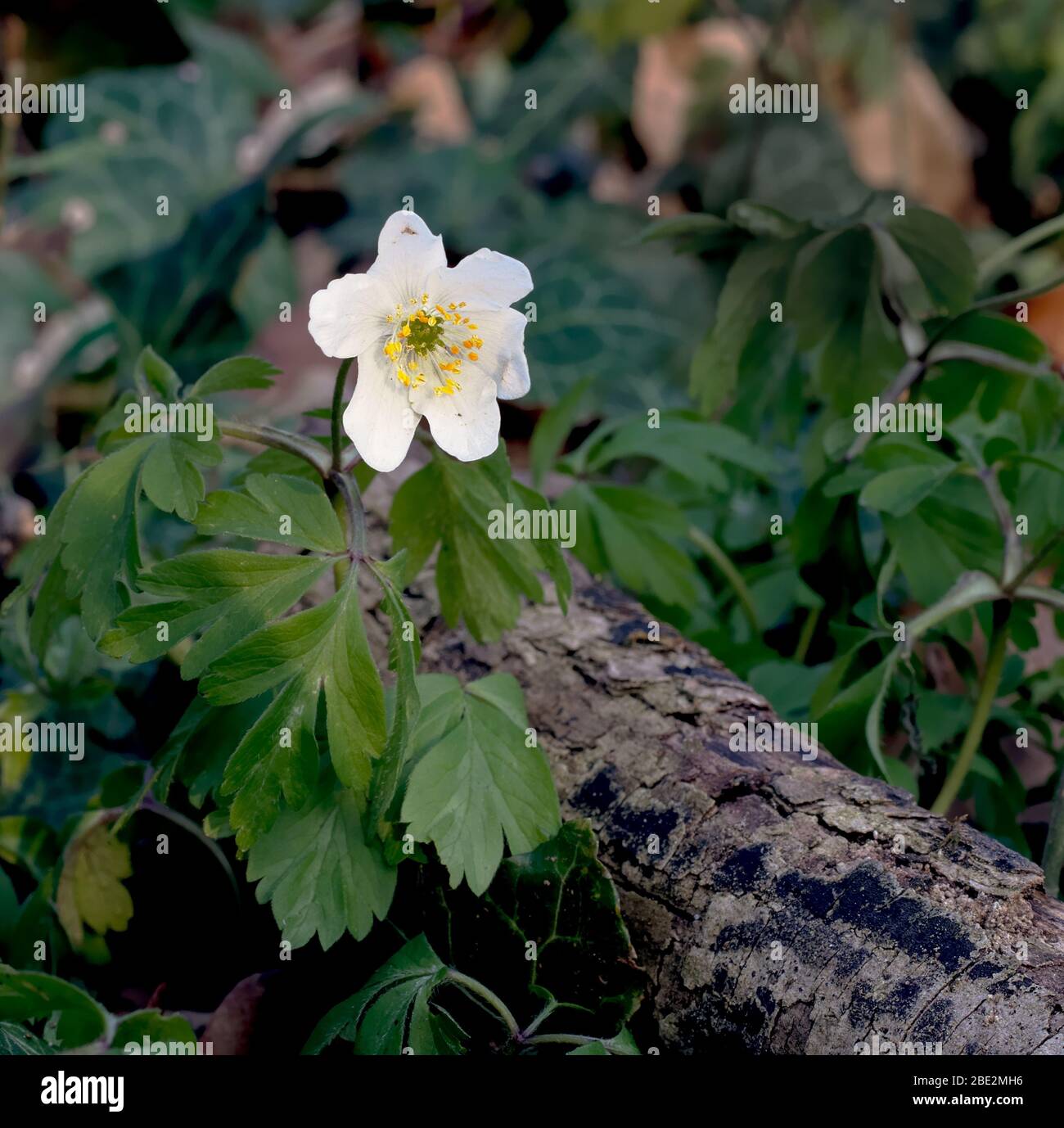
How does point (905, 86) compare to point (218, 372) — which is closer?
point (218, 372)

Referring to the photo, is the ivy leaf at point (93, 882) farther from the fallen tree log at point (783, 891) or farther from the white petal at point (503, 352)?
the white petal at point (503, 352)

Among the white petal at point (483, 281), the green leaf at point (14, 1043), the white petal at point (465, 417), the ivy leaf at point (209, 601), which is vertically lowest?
the green leaf at point (14, 1043)

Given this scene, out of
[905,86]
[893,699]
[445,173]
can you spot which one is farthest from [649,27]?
[893,699]

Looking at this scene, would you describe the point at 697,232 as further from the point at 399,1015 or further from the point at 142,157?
the point at 142,157

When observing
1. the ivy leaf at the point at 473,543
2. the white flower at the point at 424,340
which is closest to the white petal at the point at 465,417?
the white flower at the point at 424,340

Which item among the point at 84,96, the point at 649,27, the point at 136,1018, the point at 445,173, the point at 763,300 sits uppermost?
the point at 649,27

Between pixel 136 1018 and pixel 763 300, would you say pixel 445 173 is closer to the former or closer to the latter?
pixel 763 300
